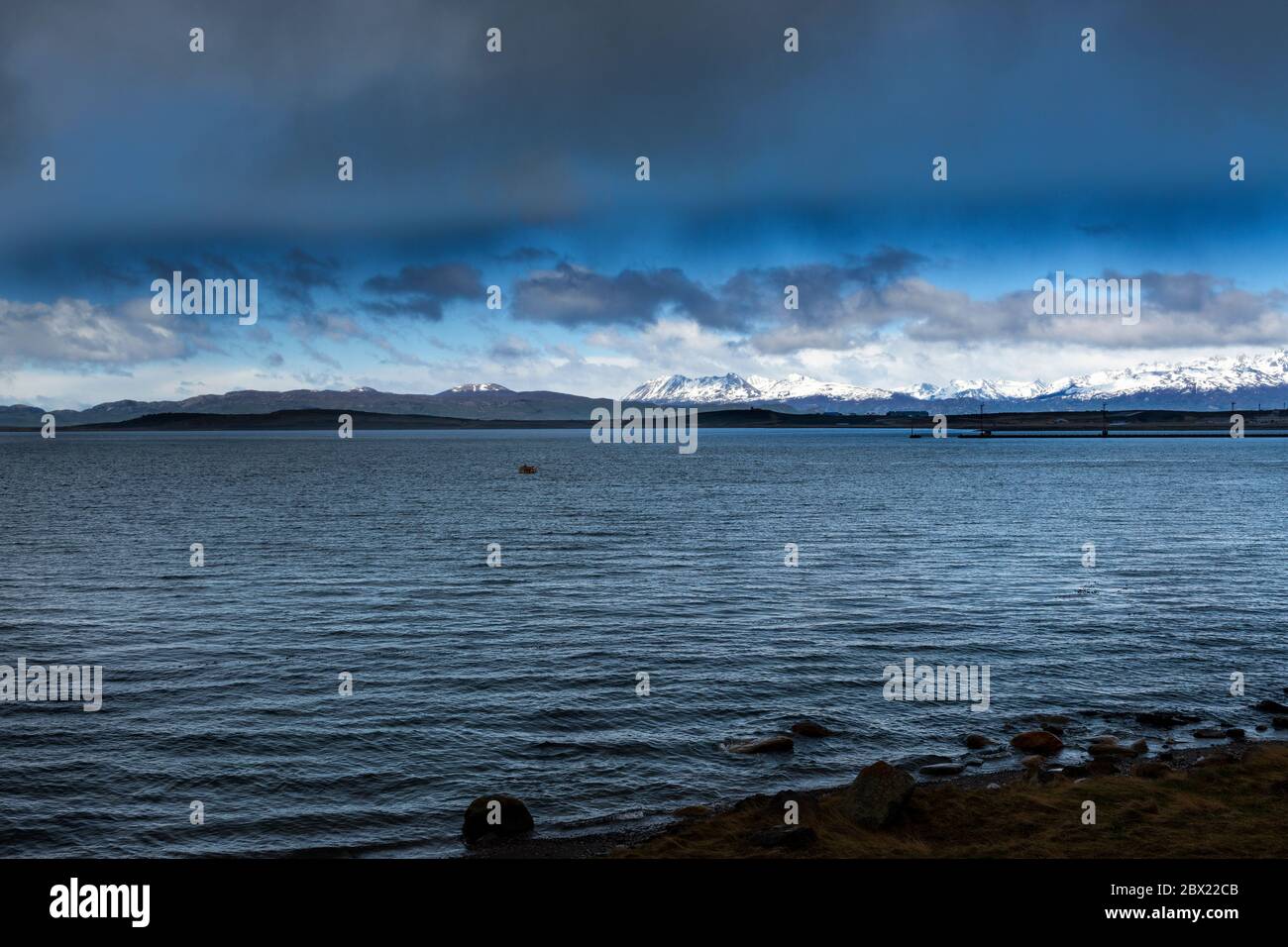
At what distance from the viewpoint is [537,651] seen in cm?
3462

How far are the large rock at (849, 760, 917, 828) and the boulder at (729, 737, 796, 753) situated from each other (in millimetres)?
4321

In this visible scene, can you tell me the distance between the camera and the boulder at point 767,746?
950 inches

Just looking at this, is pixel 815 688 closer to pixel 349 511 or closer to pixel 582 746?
pixel 582 746

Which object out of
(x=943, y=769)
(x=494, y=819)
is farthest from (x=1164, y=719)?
(x=494, y=819)

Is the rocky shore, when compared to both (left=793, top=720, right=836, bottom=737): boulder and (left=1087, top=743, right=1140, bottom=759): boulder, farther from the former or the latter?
(left=793, top=720, right=836, bottom=737): boulder

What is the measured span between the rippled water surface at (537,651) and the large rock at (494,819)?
0.64 meters

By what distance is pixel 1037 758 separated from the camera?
23.3 meters

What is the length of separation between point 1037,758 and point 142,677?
26.3m

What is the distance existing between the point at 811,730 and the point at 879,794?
20.2 ft

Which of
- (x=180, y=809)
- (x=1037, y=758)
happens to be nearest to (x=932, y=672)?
(x=1037, y=758)

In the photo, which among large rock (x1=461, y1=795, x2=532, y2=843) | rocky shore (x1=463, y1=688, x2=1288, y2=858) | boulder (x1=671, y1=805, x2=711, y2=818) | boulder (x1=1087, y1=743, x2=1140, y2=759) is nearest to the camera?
rocky shore (x1=463, y1=688, x2=1288, y2=858)

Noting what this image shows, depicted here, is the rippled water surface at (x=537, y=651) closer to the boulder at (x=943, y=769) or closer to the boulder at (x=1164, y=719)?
the boulder at (x=1164, y=719)

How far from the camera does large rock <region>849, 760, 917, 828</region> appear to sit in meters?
18.9

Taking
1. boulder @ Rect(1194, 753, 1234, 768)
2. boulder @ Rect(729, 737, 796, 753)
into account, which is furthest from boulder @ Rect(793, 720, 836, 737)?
boulder @ Rect(1194, 753, 1234, 768)
